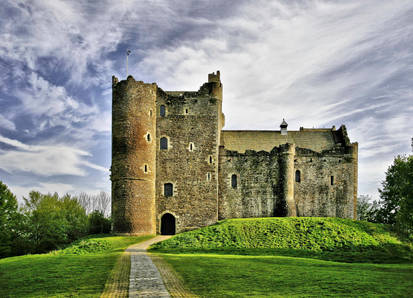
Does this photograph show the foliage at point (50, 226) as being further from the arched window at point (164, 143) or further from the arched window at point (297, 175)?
the arched window at point (297, 175)

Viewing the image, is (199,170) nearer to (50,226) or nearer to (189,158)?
(189,158)

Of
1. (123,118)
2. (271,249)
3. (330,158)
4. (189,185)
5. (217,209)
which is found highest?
(123,118)

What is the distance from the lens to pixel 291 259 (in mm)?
23594

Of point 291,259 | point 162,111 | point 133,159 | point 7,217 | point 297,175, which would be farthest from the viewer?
point 7,217

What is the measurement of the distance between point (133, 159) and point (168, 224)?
24.4ft

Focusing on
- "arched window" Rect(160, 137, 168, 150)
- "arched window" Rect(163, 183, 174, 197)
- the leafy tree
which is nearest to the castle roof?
"arched window" Rect(160, 137, 168, 150)

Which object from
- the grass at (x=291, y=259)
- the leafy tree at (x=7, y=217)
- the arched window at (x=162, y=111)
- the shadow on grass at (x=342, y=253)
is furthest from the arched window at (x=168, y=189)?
the leafy tree at (x=7, y=217)

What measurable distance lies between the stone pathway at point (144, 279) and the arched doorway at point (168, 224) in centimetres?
1282

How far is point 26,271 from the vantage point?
736 inches

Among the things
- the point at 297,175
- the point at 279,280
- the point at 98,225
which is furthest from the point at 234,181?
the point at 279,280

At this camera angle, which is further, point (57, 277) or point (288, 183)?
point (288, 183)

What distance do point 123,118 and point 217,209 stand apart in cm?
1261

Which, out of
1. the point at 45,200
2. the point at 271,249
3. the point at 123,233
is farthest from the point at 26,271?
the point at 45,200

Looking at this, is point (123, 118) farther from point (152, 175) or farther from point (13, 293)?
point (13, 293)
